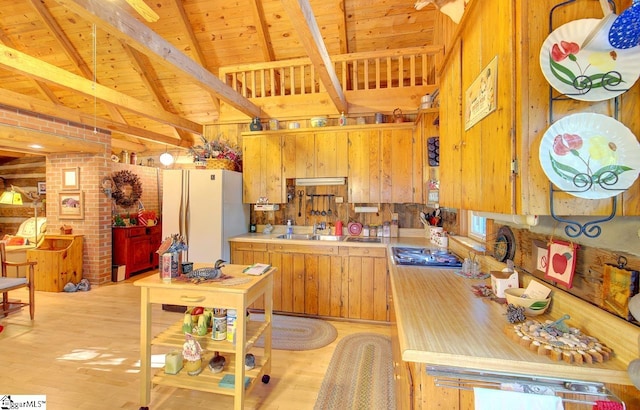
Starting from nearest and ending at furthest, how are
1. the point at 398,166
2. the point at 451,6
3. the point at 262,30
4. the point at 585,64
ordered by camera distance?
the point at 585,64
the point at 451,6
the point at 398,166
the point at 262,30

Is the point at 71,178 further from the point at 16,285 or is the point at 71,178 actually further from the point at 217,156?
the point at 217,156

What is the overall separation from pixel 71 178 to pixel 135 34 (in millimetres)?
4049

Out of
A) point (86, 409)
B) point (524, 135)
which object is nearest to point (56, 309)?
point (86, 409)

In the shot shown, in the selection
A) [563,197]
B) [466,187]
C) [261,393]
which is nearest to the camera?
[563,197]

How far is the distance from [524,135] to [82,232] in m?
6.02

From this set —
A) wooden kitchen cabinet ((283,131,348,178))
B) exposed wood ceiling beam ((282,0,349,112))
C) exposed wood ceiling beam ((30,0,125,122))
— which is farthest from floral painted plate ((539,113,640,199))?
exposed wood ceiling beam ((30,0,125,122))

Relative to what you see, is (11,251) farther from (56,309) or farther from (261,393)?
(261,393)

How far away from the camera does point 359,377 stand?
2.19 metres

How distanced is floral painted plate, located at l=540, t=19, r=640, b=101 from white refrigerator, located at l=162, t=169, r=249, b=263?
10.5ft

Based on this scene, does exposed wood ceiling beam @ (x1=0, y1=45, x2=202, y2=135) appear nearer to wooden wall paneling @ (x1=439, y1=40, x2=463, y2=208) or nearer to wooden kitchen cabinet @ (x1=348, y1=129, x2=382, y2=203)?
wooden kitchen cabinet @ (x1=348, y1=129, x2=382, y2=203)

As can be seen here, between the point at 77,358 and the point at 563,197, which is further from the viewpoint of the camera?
the point at 77,358

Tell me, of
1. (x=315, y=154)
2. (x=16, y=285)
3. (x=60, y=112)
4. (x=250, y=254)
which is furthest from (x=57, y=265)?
(x=315, y=154)

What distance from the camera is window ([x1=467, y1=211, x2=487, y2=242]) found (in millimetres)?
2327

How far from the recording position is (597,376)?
792 mm
